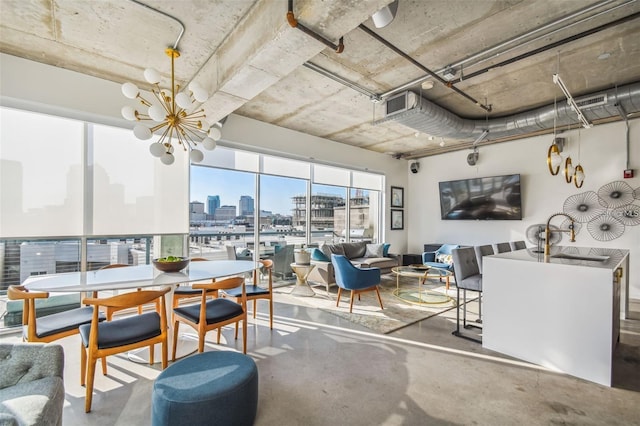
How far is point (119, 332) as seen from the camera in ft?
7.45

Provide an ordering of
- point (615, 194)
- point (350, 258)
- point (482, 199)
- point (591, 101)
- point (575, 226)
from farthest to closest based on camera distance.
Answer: point (482, 199)
point (350, 258)
point (575, 226)
point (615, 194)
point (591, 101)

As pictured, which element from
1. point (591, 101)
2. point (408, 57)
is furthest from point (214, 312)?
point (591, 101)

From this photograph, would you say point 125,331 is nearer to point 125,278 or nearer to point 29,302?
point 125,278

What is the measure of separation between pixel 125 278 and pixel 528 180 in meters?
7.30

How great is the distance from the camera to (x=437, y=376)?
2.56 meters

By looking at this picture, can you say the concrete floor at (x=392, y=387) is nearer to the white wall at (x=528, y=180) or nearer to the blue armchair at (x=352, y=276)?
the blue armchair at (x=352, y=276)

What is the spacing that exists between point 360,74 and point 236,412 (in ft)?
12.5

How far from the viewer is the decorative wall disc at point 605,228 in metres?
5.12

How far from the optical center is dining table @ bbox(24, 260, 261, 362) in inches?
91.7

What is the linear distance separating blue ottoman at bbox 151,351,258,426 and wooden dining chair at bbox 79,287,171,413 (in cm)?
47

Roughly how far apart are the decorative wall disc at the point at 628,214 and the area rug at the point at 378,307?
303 centimetres

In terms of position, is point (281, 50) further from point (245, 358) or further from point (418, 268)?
point (418, 268)

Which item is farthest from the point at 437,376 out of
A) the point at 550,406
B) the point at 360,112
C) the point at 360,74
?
the point at 360,112

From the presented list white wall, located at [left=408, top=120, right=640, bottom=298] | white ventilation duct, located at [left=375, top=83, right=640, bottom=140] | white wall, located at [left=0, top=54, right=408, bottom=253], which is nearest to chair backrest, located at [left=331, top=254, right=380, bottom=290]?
white ventilation duct, located at [left=375, top=83, right=640, bottom=140]
